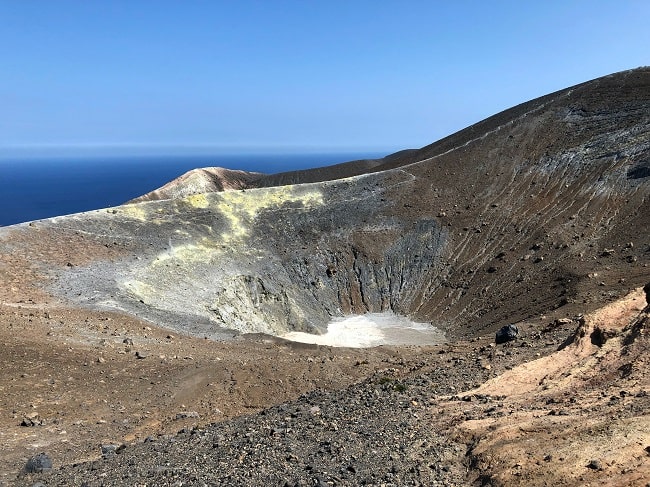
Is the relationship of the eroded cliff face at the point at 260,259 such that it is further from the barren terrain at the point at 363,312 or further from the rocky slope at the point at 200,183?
the rocky slope at the point at 200,183

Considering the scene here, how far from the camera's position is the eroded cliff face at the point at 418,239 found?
28812 mm

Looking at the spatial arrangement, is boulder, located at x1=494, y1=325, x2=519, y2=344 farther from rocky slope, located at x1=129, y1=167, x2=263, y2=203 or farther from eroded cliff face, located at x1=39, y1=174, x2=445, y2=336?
rocky slope, located at x1=129, y1=167, x2=263, y2=203

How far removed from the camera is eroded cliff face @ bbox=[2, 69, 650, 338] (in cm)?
2881

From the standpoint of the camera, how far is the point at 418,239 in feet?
135

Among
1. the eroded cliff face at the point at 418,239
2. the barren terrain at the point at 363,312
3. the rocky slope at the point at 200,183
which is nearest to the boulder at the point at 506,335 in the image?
the barren terrain at the point at 363,312

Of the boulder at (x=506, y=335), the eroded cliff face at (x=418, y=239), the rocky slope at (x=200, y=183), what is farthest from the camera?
the rocky slope at (x=200, y=183)

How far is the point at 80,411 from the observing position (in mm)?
14992

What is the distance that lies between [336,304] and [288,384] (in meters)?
20.7

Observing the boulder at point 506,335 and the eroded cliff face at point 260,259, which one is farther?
the eroded cliff face at point 260,259

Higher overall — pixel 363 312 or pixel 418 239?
pixel 418 239

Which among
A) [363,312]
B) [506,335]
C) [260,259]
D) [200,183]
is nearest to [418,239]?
[363,312]

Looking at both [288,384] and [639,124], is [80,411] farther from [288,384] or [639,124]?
[639,124]

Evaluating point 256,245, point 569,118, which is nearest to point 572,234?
point 569,118

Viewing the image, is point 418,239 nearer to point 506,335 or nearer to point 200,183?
point 506,335
